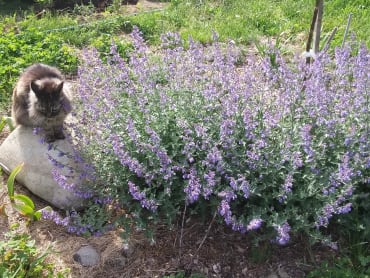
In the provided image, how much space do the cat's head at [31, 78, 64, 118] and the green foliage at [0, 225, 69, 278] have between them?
3.74ft

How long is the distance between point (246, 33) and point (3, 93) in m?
3.32

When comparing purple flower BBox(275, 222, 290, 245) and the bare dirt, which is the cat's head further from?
purple flower BBox(275, 222, 290, 245)

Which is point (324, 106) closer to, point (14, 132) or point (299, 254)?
point (299, 254)

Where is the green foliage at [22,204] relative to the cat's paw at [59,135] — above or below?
below

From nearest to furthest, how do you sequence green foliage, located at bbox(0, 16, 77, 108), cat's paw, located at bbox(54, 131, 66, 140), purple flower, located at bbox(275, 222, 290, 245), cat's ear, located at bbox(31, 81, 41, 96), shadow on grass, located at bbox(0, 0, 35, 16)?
purple flower, located at bbox(275, 222, 290, 245), cat's ear, located at bbox(31, 81, 41, 96), cat's paw, located at bbox(54, 131, 66, 140), green foliage, located at bbox(0, 16, 77, 108), shadow on grass, located at bbox(0, 0, 35, 16)

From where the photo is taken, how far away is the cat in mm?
4133

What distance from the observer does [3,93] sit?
5457 millimetres

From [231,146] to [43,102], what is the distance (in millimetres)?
1813

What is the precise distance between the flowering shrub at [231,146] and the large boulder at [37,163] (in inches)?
17.0

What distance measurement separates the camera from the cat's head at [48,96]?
4.09 m

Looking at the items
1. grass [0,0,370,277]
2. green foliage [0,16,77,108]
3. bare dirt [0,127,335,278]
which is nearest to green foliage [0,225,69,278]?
bare dirt [0,127,335,278]

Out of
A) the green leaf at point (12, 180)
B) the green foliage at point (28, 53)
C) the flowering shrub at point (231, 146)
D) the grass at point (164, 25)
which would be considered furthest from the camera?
the grass at point (164, 25)

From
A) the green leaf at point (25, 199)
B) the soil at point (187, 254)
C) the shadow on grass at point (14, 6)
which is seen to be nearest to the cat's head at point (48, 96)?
the green leaf at point (25, 199)

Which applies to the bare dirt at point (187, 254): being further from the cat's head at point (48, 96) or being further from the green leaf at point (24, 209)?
the cat's head at point (48, 96)
